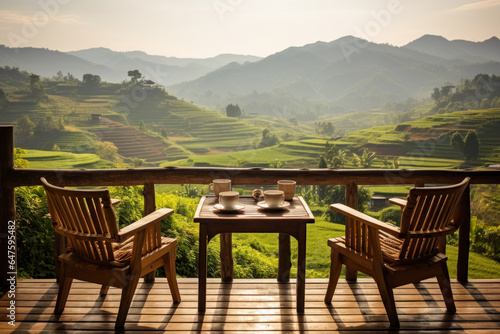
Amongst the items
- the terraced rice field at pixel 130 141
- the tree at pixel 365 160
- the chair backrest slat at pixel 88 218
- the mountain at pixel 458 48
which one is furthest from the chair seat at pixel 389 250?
the mountain at pixel 458 48

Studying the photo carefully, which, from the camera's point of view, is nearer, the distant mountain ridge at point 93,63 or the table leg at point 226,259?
the table leg at point 226,259

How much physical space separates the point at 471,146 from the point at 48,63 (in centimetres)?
5640

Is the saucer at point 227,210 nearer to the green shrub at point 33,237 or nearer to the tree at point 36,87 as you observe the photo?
the green shrub at point 33,237

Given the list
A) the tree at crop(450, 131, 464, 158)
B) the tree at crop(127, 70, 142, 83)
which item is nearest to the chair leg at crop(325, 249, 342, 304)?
the tree at crop(450, 131, 464, 158)

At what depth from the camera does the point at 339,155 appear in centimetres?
4356

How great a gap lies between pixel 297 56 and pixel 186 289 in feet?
291

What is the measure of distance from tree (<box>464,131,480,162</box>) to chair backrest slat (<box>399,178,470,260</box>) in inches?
1719

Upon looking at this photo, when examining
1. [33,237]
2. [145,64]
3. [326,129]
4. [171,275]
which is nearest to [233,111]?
[145,64]

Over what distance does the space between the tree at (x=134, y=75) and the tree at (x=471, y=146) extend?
4549 cm

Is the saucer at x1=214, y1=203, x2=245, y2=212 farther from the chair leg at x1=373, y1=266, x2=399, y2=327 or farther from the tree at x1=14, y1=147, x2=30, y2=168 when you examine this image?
the tree at x1=14, y1=147, x2=30, y2=168

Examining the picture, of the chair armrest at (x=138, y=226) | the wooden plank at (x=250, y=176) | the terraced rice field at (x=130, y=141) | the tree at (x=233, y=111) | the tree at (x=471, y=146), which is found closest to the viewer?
the chair armrest at (x=138, y=226)

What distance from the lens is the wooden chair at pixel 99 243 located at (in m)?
2.14

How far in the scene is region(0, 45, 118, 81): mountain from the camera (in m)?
53.7

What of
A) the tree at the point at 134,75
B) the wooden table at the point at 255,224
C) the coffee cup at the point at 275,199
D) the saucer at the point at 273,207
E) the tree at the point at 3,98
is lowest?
the wooden table at the point at 255,224
